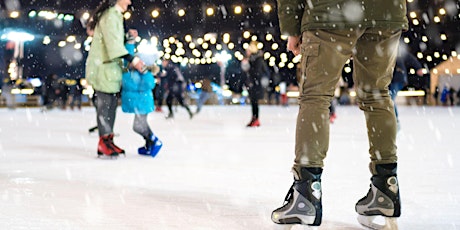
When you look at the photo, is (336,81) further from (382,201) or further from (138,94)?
(138,94)

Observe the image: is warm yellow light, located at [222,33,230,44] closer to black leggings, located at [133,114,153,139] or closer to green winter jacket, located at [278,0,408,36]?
black leggings, located at [133,114,153,139]

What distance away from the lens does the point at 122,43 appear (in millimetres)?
4832

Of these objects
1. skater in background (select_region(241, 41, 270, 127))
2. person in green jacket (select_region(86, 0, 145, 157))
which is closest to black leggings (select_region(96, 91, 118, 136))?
person in green jacket (select_region(86, 0, 145, 157))

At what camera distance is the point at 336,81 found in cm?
233

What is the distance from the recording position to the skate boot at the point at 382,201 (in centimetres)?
233

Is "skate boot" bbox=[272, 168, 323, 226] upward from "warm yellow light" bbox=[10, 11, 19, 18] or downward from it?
downward

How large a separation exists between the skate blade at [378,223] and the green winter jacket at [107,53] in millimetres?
2779

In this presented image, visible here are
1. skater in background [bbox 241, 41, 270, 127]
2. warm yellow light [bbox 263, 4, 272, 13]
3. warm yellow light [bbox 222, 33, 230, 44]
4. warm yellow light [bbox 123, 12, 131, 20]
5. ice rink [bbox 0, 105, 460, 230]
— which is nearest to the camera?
ice rink [bbox 0, 105, 460, 230]

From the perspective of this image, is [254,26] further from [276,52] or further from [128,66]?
[128,66]

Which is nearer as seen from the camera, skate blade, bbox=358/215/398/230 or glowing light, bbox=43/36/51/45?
skate blade, bbox=358/215/398/230

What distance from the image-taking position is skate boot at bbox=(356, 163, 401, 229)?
2326mm

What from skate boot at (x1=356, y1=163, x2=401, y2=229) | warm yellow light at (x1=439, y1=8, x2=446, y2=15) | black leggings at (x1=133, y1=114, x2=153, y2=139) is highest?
warm yellow light at (x1=439, y1=8, x2=446, y2=15)

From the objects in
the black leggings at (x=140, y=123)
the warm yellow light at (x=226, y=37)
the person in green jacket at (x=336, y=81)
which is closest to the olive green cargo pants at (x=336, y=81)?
the person in green jacket at (x=336, y=81)

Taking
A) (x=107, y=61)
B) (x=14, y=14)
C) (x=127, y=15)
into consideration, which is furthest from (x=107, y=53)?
(x=14, y=14)
